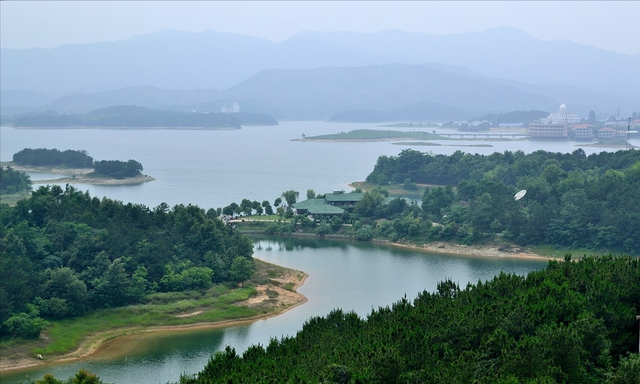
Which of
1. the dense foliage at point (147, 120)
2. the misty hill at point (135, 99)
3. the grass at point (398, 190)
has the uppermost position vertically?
the misty hill at point (135, 99)

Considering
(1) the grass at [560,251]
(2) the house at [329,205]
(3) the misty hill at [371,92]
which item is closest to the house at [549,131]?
(3) the misty hill at [371,92]

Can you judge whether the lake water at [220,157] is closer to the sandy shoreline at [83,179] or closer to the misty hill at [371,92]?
the sandy shoreline at [83,179]

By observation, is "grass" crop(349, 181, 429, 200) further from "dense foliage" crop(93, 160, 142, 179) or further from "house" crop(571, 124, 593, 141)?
"house" crop(571, 124, 593, 141)

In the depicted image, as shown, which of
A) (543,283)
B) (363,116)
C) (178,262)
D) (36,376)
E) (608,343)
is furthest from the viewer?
(363,116)

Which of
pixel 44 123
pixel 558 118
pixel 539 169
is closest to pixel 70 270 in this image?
pixel 539 169

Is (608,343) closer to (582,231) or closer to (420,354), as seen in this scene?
(420,354)

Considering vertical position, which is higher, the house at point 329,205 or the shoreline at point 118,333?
the house at point 329,205

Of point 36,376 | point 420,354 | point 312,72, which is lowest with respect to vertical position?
point 36,376
